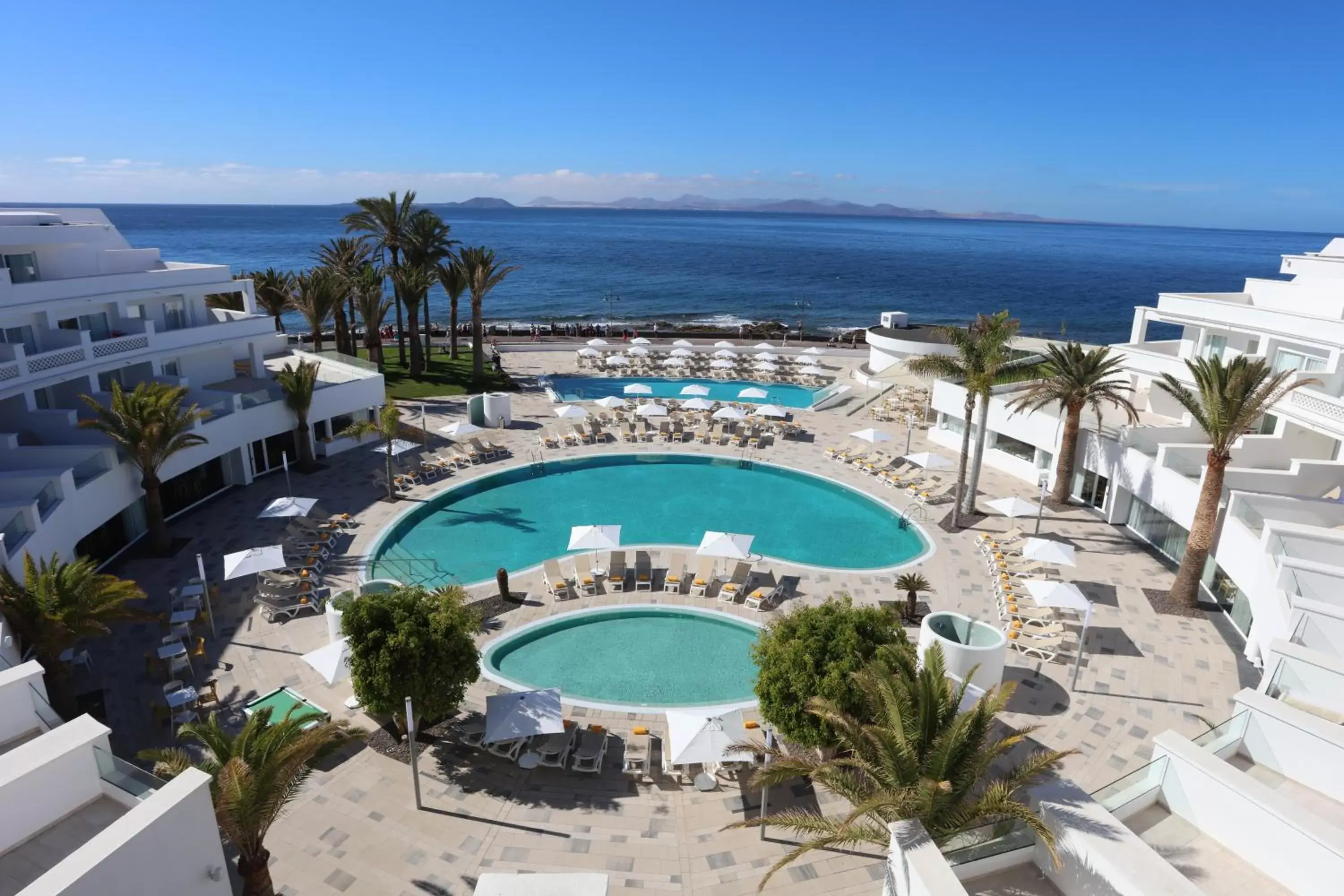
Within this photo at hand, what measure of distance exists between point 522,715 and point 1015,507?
17062 mm

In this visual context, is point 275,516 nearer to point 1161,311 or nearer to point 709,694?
point 709,694

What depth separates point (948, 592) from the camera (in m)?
20.4

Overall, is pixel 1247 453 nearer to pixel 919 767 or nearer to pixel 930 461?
pixel 930 461

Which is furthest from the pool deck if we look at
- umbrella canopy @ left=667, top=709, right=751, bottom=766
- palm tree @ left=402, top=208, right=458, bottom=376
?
palm tree @ left=402, top=208, right=458, bottom=376

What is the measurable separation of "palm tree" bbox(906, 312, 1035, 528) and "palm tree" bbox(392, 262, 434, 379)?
1014 inches

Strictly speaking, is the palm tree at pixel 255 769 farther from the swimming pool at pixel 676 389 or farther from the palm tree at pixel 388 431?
the swimming pool at pixel 676 389

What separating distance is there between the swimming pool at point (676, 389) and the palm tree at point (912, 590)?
1833cm

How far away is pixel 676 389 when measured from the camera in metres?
41.9

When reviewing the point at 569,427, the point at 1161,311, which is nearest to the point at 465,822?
the point at 569,427

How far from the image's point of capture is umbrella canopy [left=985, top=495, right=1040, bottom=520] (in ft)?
76.5

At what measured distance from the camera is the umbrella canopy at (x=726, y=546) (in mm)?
20594

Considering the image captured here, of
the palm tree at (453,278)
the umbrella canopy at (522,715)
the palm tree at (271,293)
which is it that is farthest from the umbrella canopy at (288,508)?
the palm tree at (453,278)

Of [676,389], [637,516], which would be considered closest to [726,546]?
[637,516]

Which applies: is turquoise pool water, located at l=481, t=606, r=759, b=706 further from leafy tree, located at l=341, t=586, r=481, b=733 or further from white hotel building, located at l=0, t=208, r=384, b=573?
white hotel building, located at l=0, t=208, r=384, b=573
